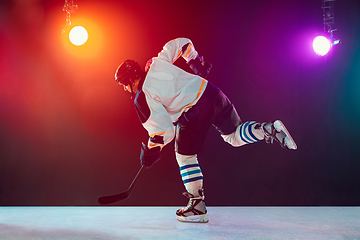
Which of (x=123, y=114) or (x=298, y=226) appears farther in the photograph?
(x=123, y=114)

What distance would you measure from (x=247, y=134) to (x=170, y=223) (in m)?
0.81

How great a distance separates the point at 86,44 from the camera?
299cm

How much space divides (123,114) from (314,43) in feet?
6.34

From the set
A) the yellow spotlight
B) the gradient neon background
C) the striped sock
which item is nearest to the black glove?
the striped sock

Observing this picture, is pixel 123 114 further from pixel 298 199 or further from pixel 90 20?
pixel 298 199

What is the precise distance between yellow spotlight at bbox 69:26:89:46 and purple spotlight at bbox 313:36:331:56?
217 centimetres

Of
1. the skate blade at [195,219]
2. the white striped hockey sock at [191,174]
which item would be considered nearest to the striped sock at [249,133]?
the white striped hockey sock at [191,174]

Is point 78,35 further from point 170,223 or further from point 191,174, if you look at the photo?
point 170,223

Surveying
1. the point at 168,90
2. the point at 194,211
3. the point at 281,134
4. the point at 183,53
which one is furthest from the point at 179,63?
the point at 194,211

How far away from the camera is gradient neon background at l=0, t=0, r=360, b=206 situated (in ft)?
9.70

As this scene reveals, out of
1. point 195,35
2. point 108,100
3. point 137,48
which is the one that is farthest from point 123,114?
point 195,35

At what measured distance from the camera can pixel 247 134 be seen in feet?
7.11

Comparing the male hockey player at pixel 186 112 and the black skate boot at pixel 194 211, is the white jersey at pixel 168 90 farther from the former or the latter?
the black skate boot at pixel 194 211

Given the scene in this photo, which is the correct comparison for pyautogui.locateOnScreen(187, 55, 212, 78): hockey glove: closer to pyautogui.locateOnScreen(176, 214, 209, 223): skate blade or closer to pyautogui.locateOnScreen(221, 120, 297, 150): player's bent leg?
pyautogui.locateOnScreen(221, 120, 297, 150): player's bent leg
